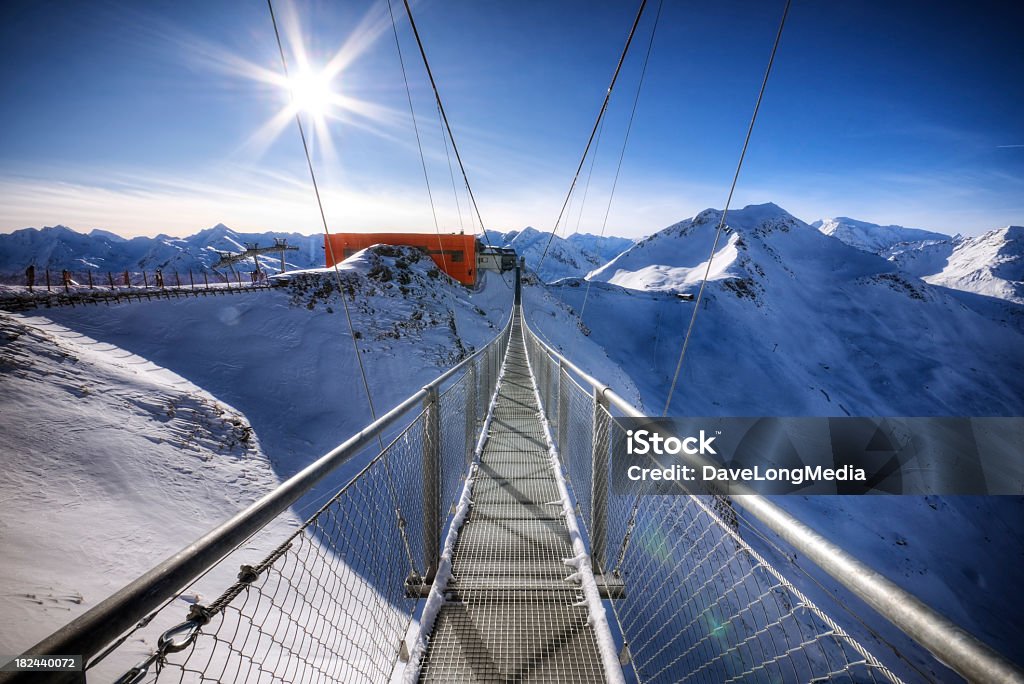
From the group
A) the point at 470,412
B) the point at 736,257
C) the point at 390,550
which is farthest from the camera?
the point at 736,257

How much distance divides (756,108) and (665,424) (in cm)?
522

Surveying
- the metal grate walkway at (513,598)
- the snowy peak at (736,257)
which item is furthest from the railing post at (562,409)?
the snowy peak at (736,257)

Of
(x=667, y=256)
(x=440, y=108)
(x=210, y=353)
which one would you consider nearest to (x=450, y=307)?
(x=210, y=353)

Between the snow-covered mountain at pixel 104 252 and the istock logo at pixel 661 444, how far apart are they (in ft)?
614

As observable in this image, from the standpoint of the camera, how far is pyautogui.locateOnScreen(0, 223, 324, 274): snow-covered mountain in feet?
543

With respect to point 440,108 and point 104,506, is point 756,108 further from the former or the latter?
point 104,506

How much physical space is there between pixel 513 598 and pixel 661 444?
6.02ft

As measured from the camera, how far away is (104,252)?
181 meters

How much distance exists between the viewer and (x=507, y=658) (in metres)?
2.61

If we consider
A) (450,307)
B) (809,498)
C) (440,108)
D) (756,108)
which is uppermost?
(440,108)

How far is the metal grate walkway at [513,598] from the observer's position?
8.34 ft

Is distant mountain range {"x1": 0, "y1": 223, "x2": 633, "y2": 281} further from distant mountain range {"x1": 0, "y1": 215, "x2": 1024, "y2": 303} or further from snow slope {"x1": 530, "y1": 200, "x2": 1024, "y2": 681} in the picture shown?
snow slope {"x1": 530, "y1": 200, "x2": 1024, "y2": 681}
